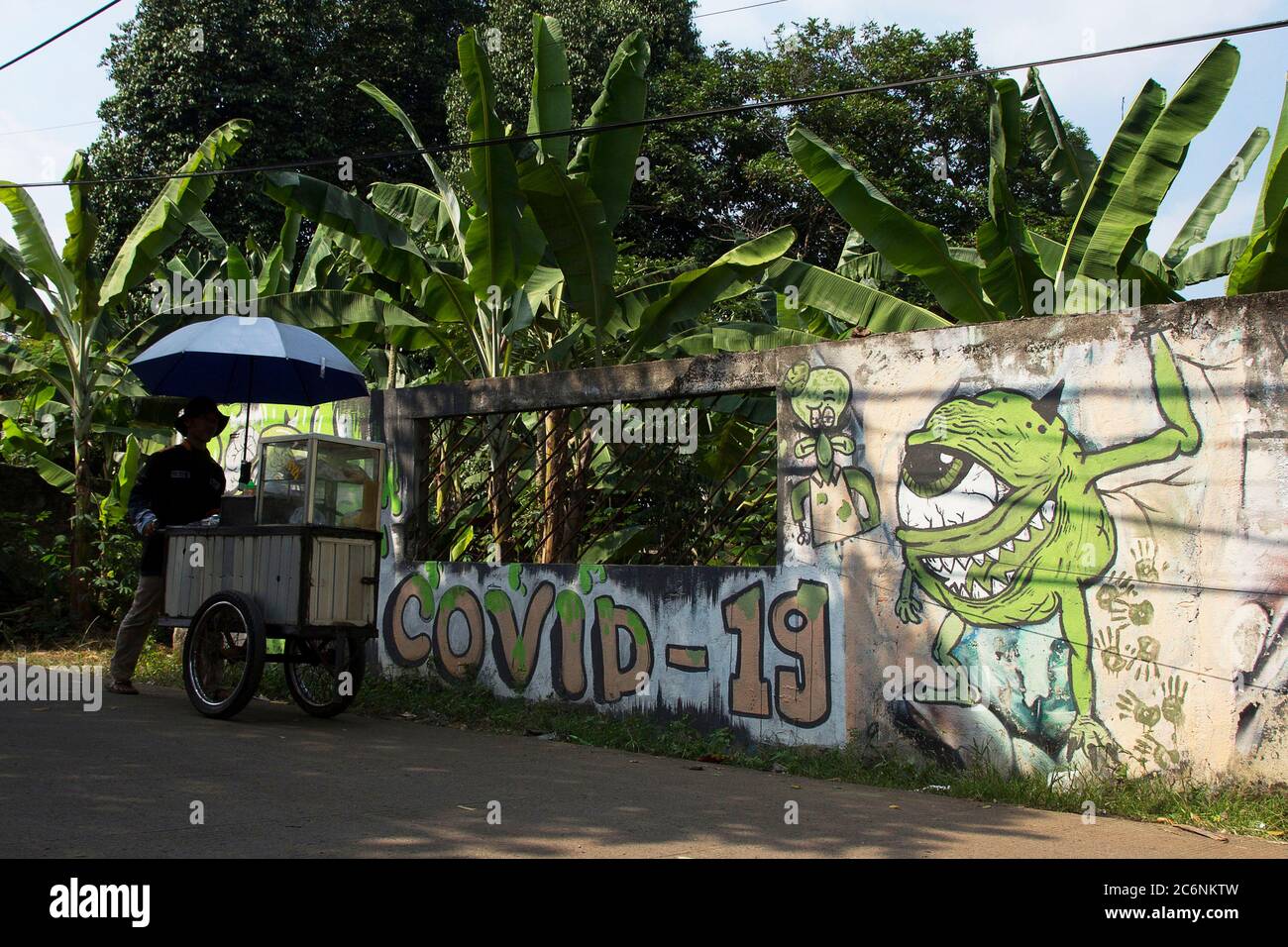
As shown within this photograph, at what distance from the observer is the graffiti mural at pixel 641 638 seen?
673 cm

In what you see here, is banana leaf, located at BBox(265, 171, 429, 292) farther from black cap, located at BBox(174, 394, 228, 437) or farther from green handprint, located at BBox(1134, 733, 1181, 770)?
green handprint, located at BBox(1134, 733, 1181, 770)

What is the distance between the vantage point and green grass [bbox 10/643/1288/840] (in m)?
5.36

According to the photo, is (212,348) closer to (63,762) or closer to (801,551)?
(63,762)

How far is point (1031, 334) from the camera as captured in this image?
6.19 meters

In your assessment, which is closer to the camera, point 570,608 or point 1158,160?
point 1158,160

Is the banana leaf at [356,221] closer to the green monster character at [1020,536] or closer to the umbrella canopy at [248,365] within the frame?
the umbrella canopy at [248,365]

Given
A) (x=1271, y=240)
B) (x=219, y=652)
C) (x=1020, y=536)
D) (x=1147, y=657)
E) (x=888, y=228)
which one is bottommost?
(x=219, y=652)

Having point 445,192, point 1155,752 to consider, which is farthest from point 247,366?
point 1155,752

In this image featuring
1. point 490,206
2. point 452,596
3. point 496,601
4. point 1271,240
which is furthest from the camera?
point 490,206

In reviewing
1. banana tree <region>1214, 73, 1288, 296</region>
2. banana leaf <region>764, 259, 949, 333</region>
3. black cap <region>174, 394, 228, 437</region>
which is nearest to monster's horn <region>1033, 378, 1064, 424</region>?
banana tree <region>1214, 73, 1288, 296</region>

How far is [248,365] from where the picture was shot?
28.1 feet

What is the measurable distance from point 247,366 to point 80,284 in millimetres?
2952

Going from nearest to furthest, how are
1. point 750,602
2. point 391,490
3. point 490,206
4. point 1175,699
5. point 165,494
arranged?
point 1175,699
point 750,602
point 165,494
point 490,206
point 391,490

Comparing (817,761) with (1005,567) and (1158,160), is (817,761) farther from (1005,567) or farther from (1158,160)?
(1158,160)
